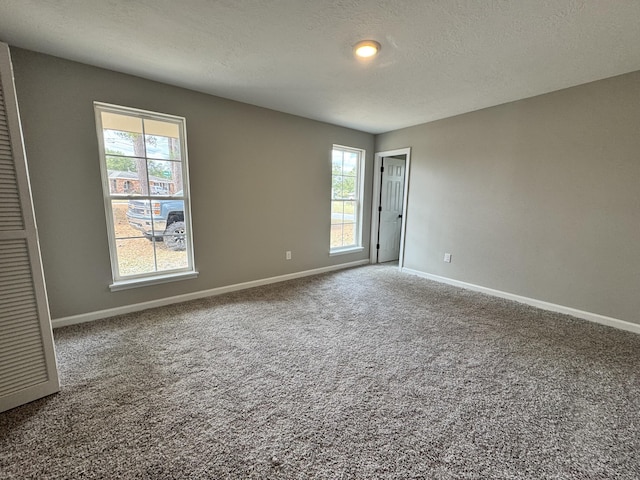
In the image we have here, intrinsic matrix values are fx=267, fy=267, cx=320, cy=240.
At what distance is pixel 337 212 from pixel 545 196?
280 cm

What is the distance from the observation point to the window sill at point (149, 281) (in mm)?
2754

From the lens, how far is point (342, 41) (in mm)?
2008

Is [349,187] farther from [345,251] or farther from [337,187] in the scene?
[345,251]

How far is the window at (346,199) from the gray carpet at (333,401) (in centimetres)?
215

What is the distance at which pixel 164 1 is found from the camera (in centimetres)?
163

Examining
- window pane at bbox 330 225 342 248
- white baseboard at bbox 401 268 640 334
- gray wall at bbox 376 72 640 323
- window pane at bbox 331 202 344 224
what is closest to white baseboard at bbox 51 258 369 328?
window pane at bbox 330 225 342 248

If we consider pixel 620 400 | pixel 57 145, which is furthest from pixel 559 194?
pixel 57 145

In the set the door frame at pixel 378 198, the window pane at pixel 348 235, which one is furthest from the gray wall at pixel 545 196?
the window pane at pixel 348 235

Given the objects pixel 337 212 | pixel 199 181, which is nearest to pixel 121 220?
pixel 199 181

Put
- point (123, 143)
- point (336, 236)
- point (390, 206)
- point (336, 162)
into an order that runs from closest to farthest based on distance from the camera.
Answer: point (123, 143)
point (336, 162)
point (336, 236)
point (390, 206)

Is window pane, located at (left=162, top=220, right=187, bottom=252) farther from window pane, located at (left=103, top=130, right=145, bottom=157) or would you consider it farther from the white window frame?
the white window frame

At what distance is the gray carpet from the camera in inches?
50.3

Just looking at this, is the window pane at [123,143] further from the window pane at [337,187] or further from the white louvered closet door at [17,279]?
the window pane at [337,187]

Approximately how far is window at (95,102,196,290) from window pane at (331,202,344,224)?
232cm
